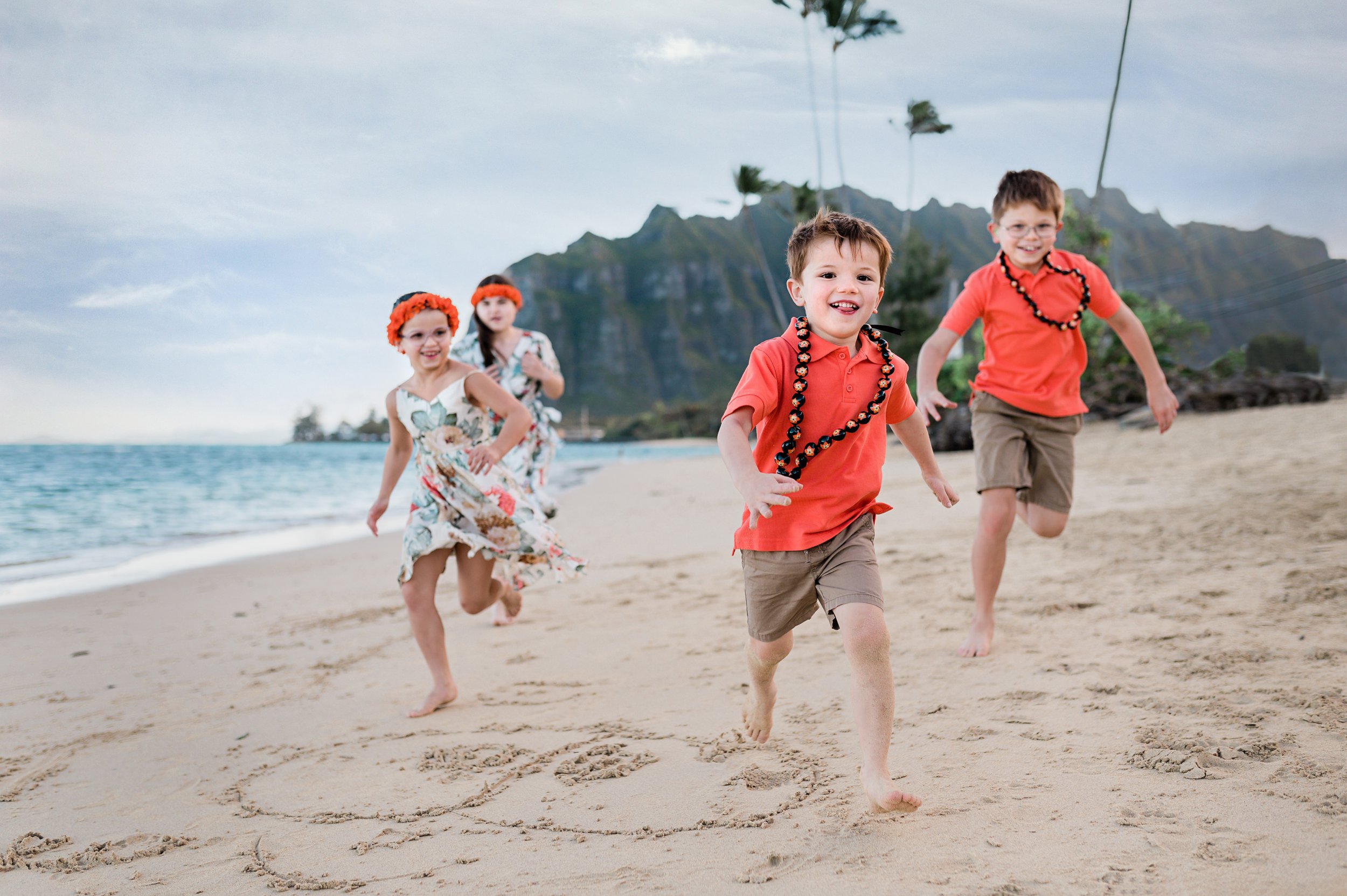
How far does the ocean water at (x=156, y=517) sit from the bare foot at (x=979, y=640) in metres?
7.12

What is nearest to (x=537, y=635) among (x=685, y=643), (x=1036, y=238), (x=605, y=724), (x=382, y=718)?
(x=685, y=643)

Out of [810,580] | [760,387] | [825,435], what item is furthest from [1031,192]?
[810,580]

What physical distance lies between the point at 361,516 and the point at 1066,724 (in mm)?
13203

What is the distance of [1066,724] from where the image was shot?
2727mm

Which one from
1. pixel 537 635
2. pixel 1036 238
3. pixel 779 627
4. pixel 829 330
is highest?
pixel 1036 238

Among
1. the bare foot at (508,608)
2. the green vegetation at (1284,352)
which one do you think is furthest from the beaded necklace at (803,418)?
the green vegetation at (1284,352)

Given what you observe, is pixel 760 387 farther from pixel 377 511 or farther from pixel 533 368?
pixel 533 368

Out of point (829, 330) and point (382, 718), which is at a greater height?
point (829, 330)

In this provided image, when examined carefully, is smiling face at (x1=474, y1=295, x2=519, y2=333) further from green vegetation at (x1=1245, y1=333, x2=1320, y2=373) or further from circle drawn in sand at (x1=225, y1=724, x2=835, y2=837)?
green vegetation at (x1=1245, y1=333, x2=1320, y2=373)

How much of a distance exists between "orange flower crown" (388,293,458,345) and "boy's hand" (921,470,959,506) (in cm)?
235

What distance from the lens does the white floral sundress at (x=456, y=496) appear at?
3.89 m

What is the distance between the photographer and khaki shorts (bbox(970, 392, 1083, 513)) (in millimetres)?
3906

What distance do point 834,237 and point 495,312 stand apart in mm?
3664

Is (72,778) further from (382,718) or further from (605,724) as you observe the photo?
(605,724)
